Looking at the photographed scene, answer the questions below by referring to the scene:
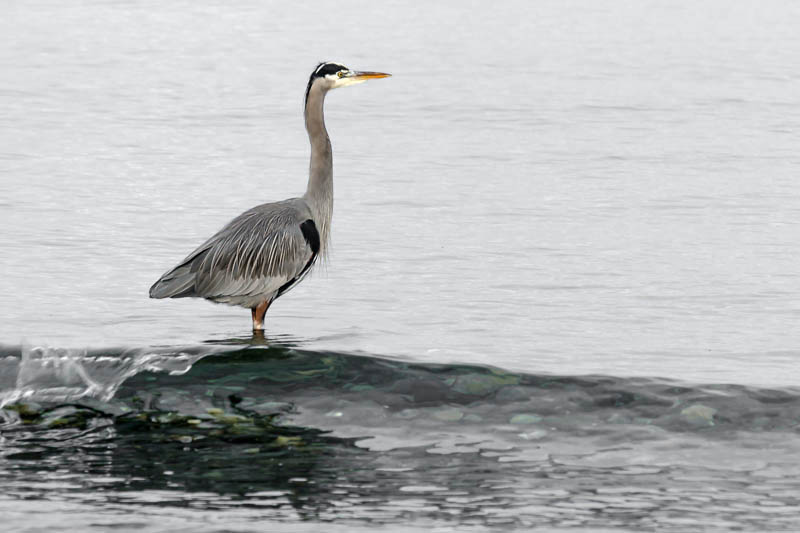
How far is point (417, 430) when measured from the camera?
10.2 metres

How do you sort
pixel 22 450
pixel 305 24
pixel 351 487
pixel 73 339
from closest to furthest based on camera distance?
pixel 351 487
pixel 22 450
pixel 73 339
pixel 305 24

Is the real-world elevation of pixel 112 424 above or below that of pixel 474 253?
below

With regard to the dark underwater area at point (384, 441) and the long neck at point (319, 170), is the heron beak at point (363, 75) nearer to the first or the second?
the long neck at point (319, 170)

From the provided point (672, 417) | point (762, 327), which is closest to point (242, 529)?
point (672, 417)

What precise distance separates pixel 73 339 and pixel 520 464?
15.1ft

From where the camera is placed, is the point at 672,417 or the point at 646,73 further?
the point at 646,73

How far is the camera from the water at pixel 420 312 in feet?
29.6

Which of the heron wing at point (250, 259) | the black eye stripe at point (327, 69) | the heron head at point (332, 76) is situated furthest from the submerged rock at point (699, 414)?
the black eye stripe at point (327, 69)

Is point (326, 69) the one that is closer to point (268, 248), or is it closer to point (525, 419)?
point (268, 248)

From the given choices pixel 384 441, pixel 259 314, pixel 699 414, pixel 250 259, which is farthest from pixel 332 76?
pixel 699 414

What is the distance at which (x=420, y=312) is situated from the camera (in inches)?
521

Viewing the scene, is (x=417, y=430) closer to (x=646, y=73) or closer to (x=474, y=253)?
(x=474, y=253)

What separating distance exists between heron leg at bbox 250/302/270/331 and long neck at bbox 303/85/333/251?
78cm

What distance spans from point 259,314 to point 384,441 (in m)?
3.05
